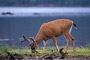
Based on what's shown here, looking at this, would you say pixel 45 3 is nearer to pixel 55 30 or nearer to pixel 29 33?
pixel 29 33

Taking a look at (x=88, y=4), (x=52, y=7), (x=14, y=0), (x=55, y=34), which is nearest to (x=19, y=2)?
(x=14, y=0)

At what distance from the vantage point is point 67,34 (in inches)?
627

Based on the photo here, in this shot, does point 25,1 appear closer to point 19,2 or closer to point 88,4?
point 19,2

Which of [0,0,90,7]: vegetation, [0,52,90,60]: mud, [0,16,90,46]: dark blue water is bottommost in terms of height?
[0,52,90,60]: mud

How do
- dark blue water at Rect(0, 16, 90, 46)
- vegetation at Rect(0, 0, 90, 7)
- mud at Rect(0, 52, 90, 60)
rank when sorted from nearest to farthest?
mud at Rect(0, 52, 90, 60)
dark blue water at Rect(0, 16, 90, 46)
vegetation at Rect(0, 0, 90, 7)

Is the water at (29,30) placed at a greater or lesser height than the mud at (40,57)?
greater

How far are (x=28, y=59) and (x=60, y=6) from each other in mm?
105135

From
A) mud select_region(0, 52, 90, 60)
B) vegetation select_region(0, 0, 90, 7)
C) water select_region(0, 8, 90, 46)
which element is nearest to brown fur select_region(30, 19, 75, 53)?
mud select_region(0, 52, 90, 60)

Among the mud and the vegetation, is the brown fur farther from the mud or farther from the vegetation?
the vegetation

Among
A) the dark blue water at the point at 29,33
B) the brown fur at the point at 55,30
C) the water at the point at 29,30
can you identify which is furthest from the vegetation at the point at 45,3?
the brown fur at the point at 55,30

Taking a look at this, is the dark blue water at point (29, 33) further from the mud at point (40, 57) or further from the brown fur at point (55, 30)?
the mud at point (40, 57)

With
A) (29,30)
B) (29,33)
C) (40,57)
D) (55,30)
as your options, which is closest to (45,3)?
(29,30)

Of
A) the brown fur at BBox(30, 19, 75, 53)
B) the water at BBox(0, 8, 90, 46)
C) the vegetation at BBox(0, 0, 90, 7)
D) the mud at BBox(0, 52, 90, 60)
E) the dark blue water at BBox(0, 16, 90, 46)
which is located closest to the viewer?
the mud at BBox(0, 52, 90, 60)

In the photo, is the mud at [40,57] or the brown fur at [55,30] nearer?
the mud at [40,57]
